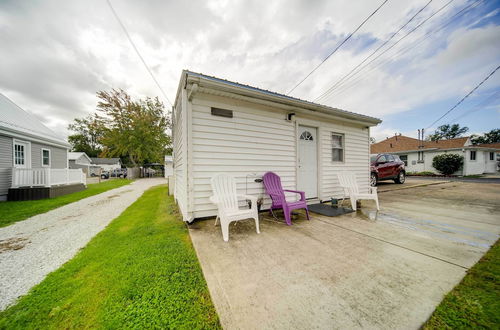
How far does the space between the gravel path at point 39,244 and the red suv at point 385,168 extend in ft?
36.4

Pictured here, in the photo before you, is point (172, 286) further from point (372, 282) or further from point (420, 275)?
point (420, 275)

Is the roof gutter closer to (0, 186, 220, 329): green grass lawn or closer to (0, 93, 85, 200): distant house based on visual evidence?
(0, 186, 220, 329): green grass lawn

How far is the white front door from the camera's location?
194 inches

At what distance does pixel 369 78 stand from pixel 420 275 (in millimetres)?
A: 9107

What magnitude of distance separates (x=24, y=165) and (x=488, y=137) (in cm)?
7284

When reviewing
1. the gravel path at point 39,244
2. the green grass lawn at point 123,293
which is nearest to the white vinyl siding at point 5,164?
the gravel path at point 39,244

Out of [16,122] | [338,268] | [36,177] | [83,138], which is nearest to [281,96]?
[338,268]

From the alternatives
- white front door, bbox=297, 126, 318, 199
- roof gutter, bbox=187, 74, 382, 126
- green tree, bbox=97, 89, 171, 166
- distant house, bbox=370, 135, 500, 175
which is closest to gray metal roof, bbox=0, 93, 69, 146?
roof gutter, bbox=187, 74, 382, 126

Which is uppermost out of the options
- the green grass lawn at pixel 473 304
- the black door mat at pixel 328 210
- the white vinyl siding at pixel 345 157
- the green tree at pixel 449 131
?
the green tree at pixel 449 131

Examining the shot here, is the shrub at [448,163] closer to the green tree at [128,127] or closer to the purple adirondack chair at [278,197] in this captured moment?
the purple adirondack chair at [278,197]

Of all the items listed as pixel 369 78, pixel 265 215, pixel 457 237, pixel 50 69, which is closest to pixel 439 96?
pixel 369 78

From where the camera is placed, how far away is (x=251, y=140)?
162 inches

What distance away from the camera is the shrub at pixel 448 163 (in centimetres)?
1573

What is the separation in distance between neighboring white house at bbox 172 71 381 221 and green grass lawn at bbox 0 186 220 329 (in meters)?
1.24
